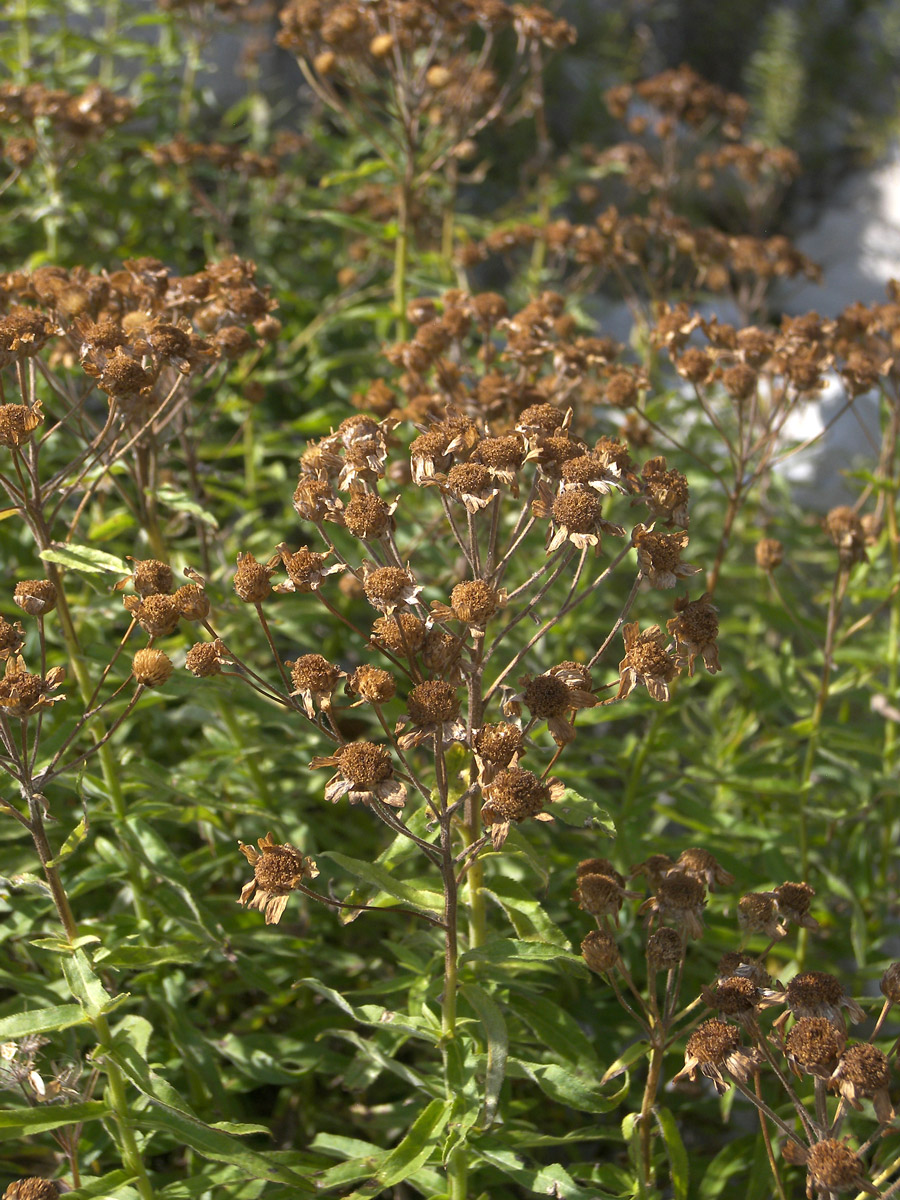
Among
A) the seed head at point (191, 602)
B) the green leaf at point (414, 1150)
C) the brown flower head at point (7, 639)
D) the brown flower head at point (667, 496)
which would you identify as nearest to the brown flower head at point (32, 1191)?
the green leaf at point (414, 1150)

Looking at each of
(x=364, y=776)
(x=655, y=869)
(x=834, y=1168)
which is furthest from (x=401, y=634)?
(x=834, y=1168)

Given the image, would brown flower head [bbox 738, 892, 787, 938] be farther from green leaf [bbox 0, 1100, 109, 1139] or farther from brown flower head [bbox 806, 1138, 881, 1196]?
green leaf [bbox 0, 1100, 109, 1139]

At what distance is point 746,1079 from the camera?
2.02 meters

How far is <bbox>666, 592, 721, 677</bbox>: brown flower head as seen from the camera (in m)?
2.28

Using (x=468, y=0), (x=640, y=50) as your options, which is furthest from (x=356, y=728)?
(x=640, y=50)

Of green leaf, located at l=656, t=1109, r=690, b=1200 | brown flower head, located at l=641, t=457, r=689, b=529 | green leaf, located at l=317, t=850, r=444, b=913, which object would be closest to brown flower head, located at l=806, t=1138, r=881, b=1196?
green leaf, located at l=656, t=1109, r=690, b=1200

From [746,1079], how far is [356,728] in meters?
2.27

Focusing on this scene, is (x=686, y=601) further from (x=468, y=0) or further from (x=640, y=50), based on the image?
(x=640, y=50)

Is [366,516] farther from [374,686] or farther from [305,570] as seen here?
[374,686]

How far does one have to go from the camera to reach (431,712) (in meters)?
2.01

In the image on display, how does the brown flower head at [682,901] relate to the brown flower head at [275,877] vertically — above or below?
below

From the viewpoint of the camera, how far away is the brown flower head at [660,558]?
2244mm

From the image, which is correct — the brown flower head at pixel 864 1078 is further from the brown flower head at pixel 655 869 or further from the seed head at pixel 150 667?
the seed head at pixel 150 667

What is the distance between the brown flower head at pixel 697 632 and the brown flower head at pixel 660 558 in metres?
0.06
